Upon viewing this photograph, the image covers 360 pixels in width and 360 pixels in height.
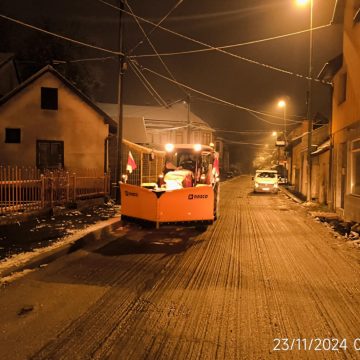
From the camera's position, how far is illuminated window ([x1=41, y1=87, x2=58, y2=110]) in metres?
22.6

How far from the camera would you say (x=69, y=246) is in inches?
372

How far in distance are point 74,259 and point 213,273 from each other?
3094 mm

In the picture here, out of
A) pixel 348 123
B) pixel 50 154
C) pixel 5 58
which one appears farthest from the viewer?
pixel 5 58

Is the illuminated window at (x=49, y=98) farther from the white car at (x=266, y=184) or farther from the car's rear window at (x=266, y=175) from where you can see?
the car's rear window at (x=266, y=175)

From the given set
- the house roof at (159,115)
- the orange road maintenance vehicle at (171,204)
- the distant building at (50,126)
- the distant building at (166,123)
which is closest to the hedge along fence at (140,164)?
the distant building at (50,126)

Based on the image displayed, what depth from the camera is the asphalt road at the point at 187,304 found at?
4.38 metres

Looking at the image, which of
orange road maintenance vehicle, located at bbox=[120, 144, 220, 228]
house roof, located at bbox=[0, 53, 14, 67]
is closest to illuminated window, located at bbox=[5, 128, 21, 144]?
house roof, located at bbox=[0, 53, 14, 67]

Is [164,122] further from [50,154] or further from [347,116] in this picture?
[347,116]

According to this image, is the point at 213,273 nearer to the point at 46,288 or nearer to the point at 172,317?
the point at 172,317

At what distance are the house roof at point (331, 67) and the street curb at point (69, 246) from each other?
11.5 meters

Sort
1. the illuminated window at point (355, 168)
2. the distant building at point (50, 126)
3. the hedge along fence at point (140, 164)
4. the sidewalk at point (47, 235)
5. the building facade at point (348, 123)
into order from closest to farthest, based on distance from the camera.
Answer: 1. the sidewalk at point (47, 235)
2. the building facade at point (348, 123)
3. the illuminated window at point (355, 168)
4. the distant building at point (50, 126)
5. the hedge along fence at point (140, 164)

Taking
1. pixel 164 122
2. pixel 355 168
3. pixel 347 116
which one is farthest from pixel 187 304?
pixel 164 122

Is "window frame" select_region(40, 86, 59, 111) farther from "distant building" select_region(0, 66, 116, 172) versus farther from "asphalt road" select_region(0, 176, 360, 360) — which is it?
"asphalt road" select_region(0, 176, 360, 360)

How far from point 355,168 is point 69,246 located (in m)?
10.9
